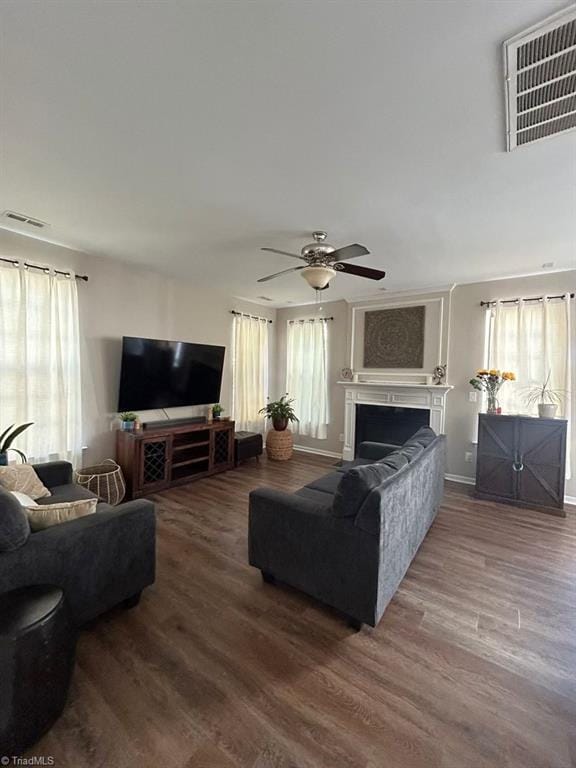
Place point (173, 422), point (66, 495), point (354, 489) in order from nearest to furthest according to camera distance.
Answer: point (354, 489), point (66, 495), point (173, 422)

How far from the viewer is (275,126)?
1644mm

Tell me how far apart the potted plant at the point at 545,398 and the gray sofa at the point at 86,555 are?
13.6 feet

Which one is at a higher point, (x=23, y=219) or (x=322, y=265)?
(x=23, y=219)

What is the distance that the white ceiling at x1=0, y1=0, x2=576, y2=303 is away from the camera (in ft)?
3.81

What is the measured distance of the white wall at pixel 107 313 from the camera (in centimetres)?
346

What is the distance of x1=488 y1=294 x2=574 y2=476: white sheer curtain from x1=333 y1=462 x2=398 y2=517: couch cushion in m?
3.19

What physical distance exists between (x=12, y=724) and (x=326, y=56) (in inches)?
110

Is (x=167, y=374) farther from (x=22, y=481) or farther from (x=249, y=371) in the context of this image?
(x=22, y=481)

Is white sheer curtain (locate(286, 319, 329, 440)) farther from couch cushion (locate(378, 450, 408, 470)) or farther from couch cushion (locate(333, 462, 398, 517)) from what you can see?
couch cushion (locate(333, 462, 398, 517))

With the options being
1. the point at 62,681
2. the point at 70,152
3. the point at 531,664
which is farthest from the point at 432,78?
the point at 62,681

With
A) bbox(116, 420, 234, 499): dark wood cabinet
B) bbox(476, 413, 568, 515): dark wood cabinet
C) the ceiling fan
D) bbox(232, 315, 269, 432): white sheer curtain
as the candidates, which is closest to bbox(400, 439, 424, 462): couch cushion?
the ceiling fan

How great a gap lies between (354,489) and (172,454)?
2896 mm

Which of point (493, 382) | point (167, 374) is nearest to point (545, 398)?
point (493, 382)

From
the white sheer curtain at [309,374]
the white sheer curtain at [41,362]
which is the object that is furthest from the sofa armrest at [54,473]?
the white sheer curtain at [309,374]
